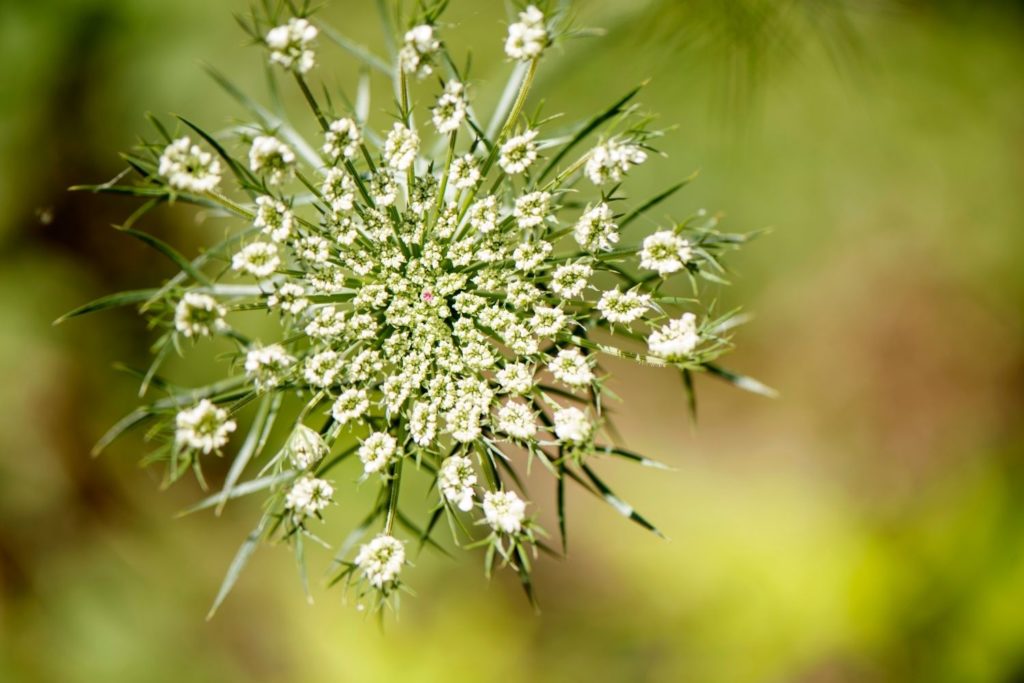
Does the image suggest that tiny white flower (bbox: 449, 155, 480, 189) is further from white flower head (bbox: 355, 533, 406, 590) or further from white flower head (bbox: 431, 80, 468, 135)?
white flower head (bbox: 355, 533, 406, 590)

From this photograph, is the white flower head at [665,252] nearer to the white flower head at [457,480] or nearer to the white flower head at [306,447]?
the white flower head at [457,480]

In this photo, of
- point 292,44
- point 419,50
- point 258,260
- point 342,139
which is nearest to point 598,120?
point 419,50

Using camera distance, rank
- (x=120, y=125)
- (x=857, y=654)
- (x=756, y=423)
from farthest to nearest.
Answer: (x=756, y=423)
(x=857, y=654)
(x=120, y=125)

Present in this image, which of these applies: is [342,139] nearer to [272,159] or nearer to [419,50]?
[272,159]

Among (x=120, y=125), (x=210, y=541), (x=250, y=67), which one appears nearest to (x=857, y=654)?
(x=210, y=541)

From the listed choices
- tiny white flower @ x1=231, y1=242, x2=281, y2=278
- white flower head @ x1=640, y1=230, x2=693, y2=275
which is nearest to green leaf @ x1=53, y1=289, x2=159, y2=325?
tiny white flower @ x1=231, y1=242, x2=281, y2=278

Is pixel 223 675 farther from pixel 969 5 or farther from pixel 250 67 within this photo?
pixel 969 5
